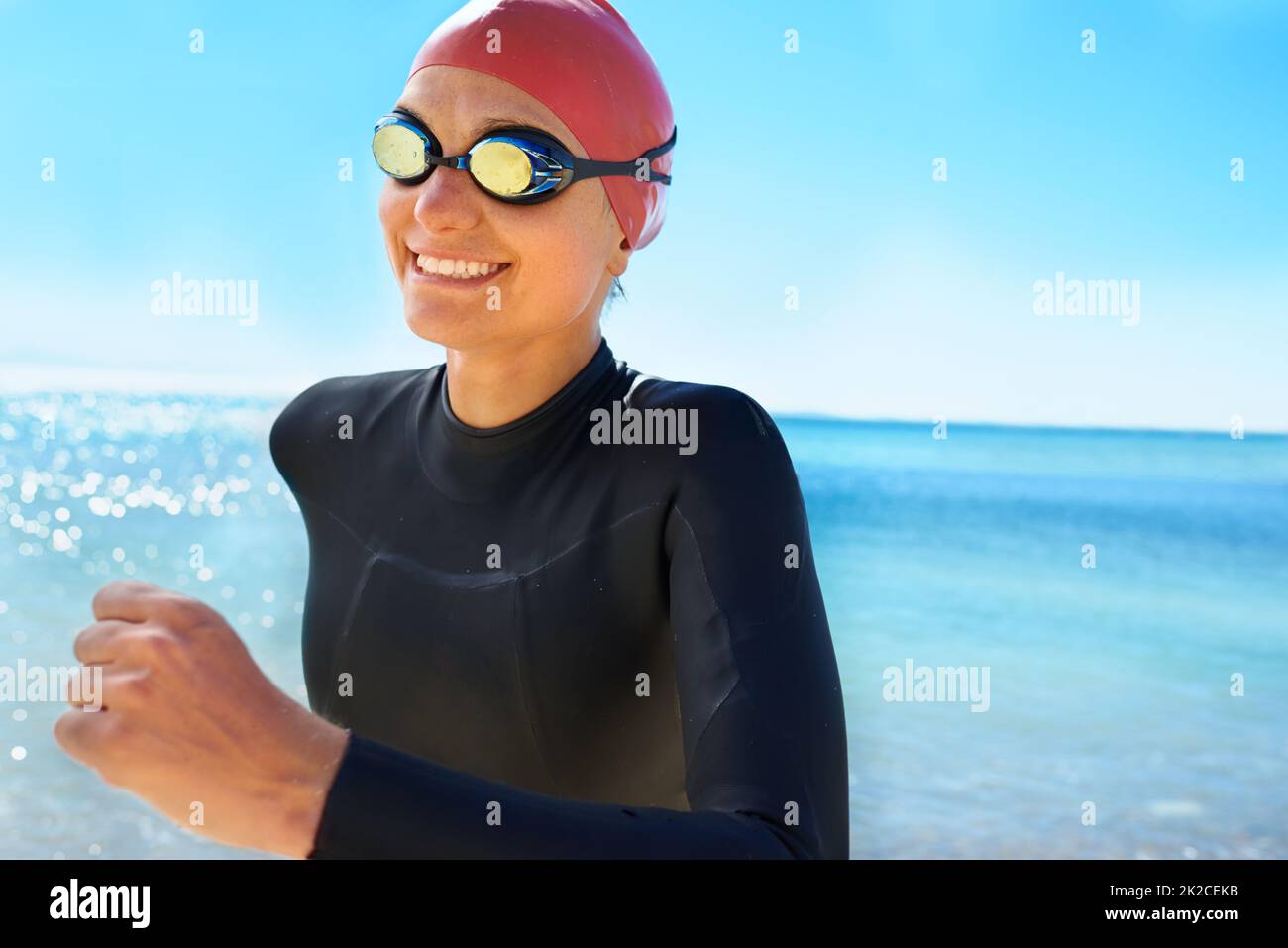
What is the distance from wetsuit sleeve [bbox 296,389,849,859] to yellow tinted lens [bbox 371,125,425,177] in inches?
20.2

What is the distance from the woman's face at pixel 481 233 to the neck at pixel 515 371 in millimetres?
45

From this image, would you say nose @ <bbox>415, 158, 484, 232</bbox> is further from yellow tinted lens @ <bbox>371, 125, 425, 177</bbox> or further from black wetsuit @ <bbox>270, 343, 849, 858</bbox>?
black wetsuit @ <bbox>270, 343, 849, 858</bbox>

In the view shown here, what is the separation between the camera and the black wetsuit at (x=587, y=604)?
4.75 ft

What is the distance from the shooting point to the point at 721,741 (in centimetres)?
140

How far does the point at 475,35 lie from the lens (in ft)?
5.71

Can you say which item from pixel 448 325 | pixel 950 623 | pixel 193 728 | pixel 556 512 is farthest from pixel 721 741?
pixel 950 623

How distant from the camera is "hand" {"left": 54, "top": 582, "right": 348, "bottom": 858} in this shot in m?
1.02

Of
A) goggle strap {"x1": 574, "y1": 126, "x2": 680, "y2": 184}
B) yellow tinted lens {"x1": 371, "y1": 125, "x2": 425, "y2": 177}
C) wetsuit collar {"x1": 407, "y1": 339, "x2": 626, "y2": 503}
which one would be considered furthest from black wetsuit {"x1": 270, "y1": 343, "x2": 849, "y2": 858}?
yellow tinted lens {"x1": 371, "y1": 125, "x2": 425, "y2": 177}

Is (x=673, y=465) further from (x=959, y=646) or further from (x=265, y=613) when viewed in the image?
(x=959, y=646)

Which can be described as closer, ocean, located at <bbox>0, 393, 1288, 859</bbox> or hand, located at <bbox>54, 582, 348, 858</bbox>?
hand, located at <bbox>54, 582, 348, 858</bbox>

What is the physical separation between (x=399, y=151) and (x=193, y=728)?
95 centimetres

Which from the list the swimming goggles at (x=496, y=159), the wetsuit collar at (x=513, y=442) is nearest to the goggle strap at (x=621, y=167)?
the swimming goggles at (x=496, y=159)

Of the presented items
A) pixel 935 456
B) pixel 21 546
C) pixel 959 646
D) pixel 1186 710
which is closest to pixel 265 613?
pixel 21 546
